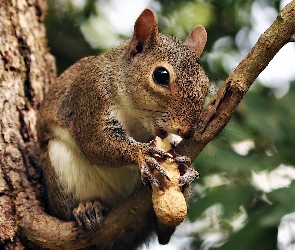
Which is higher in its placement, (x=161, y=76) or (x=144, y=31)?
(x=144, y=31)

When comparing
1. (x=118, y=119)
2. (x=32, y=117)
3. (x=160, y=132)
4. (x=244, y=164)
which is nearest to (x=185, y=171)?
(x=160, y=132)

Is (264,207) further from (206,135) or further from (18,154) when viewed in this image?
(18,154)

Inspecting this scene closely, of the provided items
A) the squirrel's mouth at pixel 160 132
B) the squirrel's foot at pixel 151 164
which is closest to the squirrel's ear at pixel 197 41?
the squirrel's mouth at pixel 160 132

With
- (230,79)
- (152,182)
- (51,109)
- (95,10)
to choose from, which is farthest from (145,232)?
(95,10)

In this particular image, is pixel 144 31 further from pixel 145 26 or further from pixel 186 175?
pixel 186 175

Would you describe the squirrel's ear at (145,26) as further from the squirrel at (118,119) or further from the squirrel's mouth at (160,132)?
the squirrel's mouth at (160,132)

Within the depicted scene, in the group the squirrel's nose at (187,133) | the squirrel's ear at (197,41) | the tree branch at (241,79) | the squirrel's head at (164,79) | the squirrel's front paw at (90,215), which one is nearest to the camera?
the tree branch at (241,79)
